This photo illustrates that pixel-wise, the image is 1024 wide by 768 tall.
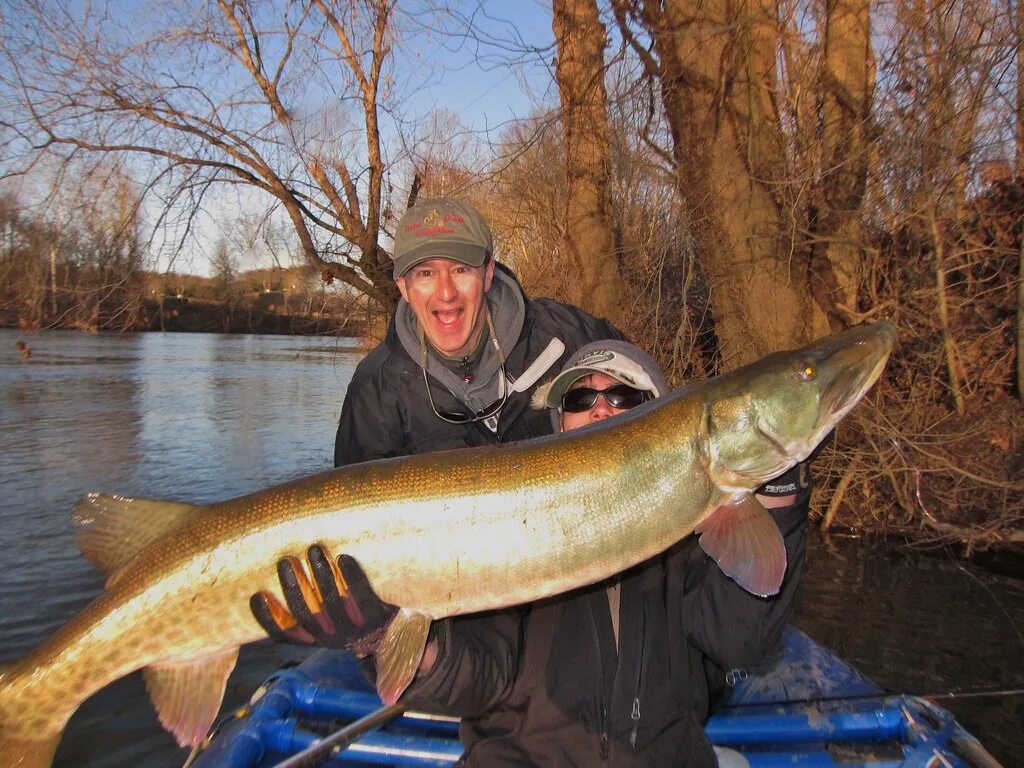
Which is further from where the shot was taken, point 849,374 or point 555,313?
point 555,313

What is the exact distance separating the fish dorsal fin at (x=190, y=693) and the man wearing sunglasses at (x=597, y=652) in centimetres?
26

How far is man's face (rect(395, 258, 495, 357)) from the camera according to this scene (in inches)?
129

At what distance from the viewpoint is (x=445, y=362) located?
3383 millimetres

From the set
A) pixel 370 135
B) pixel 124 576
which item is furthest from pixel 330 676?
pixel 370 135

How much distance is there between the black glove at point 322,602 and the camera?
7.23ft

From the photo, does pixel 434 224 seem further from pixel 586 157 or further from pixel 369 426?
pixel 586 157

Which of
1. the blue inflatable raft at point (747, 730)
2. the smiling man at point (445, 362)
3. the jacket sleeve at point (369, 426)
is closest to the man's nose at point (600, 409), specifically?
the smiling man at point (445, 362)

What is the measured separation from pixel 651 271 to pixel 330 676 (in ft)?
22.9

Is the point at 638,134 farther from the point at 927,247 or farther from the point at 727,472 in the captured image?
the point at 727,472

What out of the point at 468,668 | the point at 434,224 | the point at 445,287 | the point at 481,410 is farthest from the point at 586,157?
the point at 468,668

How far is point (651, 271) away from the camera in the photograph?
359 inches

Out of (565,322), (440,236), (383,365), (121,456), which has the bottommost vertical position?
(121,456)

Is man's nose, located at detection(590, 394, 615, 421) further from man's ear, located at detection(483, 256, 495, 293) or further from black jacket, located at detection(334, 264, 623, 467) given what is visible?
man's ear, located at detection(483, 256, 495, 293)

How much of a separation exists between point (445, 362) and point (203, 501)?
21.2 ft
